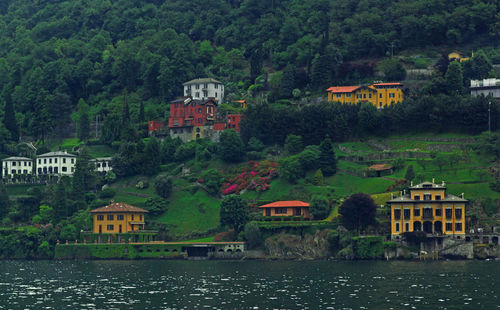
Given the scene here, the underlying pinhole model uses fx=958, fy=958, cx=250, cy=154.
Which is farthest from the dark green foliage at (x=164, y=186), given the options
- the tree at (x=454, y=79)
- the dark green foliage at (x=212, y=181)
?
the tree at (x=454, y=79)

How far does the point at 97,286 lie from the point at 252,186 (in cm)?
6852

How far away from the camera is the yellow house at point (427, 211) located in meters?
150

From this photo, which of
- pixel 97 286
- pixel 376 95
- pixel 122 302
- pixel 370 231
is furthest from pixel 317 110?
pixel 122 302

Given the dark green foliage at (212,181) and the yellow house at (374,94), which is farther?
the yellow house at (374,94)

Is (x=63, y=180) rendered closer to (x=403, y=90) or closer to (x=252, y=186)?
(x=252, y=186)

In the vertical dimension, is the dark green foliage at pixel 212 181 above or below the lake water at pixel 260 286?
above

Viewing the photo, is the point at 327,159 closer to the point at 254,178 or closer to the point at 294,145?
the point at 294,145

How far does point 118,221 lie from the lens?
6786 inches

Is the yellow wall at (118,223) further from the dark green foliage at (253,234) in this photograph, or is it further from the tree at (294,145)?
the tree at (294,145)

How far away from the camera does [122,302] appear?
9581 cm

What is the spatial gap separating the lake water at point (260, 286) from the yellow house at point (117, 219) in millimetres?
26376

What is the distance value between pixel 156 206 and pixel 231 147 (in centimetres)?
2095

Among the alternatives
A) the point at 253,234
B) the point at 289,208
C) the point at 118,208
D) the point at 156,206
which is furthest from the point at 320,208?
the point at 118,208

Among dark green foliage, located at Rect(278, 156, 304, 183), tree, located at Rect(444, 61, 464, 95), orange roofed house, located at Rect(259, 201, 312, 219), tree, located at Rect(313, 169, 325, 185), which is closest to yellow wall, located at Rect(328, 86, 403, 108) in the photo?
tree, located at Rect(444, 61, 464, 95)
